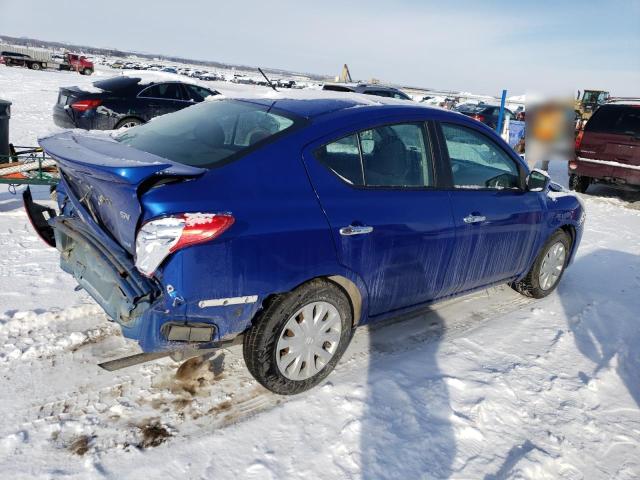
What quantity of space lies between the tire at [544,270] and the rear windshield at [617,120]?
608 cm

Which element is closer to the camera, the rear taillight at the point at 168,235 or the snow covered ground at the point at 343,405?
the rear taillight at the point at 168,235

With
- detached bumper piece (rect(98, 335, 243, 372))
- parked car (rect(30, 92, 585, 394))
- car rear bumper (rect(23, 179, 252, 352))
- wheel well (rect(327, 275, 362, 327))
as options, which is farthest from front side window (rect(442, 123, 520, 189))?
detached bumper piece (rect(98, 335, 243, 372))

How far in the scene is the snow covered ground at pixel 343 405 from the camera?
2.47m

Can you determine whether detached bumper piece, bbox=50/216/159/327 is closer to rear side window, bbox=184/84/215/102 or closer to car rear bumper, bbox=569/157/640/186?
rear side window, bbox=184/84/215/102

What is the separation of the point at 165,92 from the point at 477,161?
7.91m

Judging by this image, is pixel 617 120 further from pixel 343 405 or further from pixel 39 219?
pixel 39 219

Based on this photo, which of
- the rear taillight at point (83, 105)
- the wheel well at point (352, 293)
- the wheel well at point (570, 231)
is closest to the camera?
the wheel well at point (352, 293)

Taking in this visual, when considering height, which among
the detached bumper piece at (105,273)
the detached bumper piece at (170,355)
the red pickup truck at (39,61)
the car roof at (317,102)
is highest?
the red pickup truck at (39,61)

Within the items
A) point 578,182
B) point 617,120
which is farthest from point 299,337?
point 578,182

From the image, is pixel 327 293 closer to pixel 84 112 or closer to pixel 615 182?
pixel 84 112

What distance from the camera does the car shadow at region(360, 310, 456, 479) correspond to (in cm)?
254

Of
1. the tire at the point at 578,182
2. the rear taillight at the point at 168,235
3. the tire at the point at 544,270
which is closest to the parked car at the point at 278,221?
the rear taillight at the point at 168,235

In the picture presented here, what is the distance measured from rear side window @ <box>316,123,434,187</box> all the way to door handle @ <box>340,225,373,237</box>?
0.90 ft

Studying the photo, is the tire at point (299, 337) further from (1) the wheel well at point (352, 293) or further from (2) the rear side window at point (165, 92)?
(2) the rear side window at point (165, 92)
